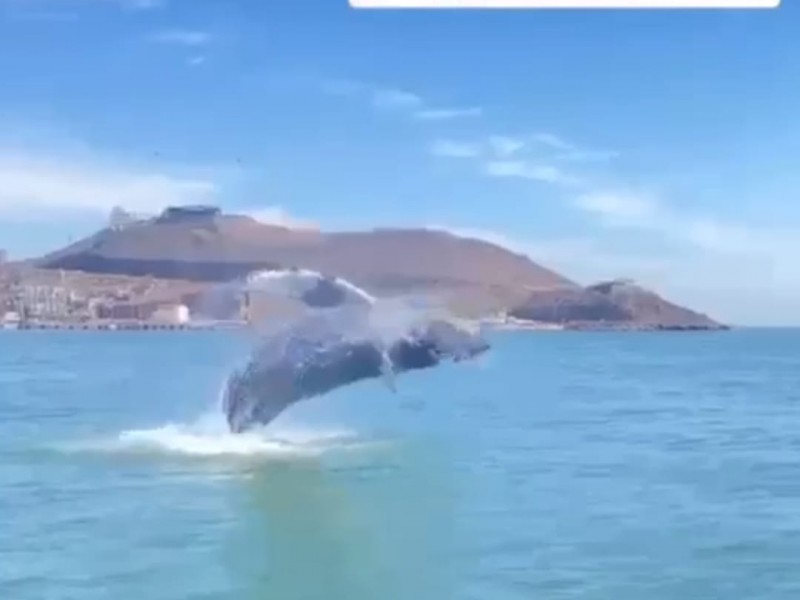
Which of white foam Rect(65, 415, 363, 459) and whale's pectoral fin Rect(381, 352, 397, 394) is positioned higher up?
whale's pectoral fin Rect(381, 352, 397, 394)

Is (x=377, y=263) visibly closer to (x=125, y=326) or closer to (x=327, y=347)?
(x=327, y=347)

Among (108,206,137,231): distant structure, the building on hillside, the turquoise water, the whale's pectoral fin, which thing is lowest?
the turquoise water

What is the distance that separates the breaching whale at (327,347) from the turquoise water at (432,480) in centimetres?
5

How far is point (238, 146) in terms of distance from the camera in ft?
6.39

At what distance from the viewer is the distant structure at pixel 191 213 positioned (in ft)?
6.44

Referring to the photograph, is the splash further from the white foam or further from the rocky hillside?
the rocky hillside

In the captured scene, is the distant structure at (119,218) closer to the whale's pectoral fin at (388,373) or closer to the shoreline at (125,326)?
the shoreline at (125,326)

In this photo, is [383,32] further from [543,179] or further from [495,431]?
[495,431]

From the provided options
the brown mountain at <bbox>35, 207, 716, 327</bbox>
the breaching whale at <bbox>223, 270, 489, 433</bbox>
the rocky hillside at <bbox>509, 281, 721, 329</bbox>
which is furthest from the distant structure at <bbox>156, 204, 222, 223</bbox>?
the rocky hillside at <bbox>509, 281, 721, 329</bbox>

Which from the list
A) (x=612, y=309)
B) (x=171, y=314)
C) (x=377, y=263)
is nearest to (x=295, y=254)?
(x=377, y=263)

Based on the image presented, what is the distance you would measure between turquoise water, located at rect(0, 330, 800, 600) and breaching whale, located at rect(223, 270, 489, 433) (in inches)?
1.9

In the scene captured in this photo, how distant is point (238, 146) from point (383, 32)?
29cm

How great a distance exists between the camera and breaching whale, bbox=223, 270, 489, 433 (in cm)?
202

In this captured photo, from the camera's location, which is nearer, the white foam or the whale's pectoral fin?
the white foam
